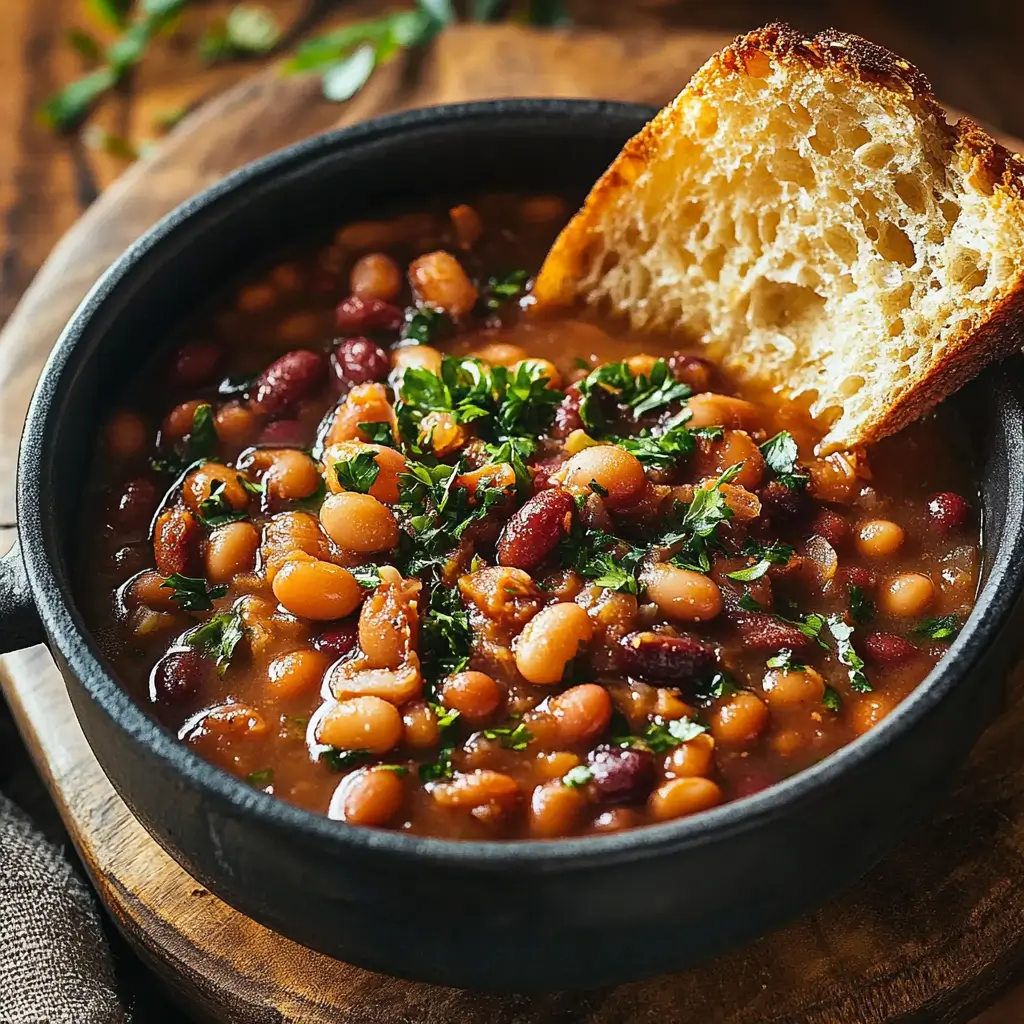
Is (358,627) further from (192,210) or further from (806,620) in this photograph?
(192,210)

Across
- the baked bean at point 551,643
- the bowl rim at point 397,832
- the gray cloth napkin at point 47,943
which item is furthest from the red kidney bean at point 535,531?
the gray cloth napkin at point 47,943

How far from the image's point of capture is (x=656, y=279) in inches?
146

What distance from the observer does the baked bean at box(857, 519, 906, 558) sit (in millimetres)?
3143

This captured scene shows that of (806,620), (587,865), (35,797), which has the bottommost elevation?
(35,797)

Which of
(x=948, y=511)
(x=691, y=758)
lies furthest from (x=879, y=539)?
(x=691, y=758)

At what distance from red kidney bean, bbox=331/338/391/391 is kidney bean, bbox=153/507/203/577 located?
0.58m

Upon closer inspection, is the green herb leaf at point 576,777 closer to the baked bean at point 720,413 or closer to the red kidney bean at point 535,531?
the red kidney bean at point 535,531

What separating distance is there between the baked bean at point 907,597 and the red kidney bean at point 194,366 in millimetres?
1717

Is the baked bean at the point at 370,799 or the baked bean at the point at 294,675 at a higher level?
the baked bean at the point at 370,799

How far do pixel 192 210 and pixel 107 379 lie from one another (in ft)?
1.68

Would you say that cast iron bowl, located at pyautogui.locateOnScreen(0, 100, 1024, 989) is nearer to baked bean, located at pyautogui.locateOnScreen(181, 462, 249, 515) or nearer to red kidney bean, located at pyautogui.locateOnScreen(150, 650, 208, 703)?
red kidney bean, located at pyautogui.locateOnScreen(150, 650, 208, 703)

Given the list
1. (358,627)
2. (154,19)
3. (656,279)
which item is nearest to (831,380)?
(656,279)

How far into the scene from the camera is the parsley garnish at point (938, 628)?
2.99 metres

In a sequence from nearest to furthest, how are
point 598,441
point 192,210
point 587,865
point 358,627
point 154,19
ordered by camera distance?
point 587,865 → point 358,627 → point 598,441 → point 192,210 → point 154,19
